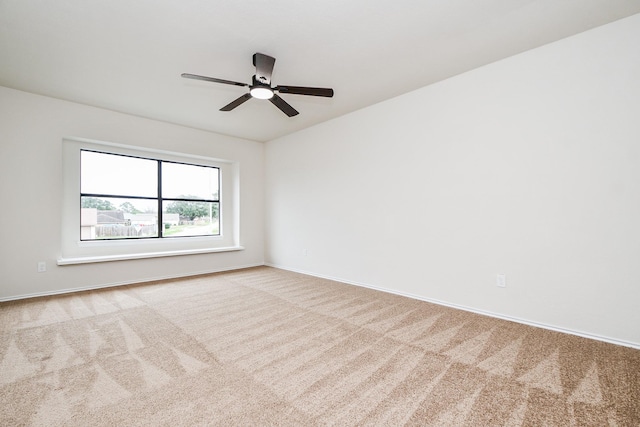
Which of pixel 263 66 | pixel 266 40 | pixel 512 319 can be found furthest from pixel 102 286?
pixel 512 319

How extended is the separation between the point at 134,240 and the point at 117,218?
427mm

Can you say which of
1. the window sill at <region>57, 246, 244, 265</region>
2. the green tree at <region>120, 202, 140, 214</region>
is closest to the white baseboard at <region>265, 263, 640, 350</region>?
the window sill at <region>57, 246, 244, 265</region>

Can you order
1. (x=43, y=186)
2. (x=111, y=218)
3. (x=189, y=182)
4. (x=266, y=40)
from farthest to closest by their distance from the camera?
(x=189, y=182), (x=111, y=218), (x=43, y=186), (x=266, y=40)

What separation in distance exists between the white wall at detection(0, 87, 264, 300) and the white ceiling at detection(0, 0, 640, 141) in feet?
1.10

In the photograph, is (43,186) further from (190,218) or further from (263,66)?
(263,66)

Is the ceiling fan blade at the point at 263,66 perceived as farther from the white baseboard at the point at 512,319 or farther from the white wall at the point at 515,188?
the white baseboard at the point at 512,319

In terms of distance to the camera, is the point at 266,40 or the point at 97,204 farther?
the point at 97,204

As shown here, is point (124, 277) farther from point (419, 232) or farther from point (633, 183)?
point (633, 183)

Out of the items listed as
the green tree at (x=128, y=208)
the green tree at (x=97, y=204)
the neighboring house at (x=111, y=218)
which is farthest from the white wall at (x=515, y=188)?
the green tree at (x=97, y=204)

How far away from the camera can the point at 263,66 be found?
2541 millimetres

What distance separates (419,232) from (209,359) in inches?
105

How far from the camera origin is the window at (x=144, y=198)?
421 centimetres

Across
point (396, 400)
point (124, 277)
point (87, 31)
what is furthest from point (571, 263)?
point (124, 277)

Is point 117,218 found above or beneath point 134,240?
above
